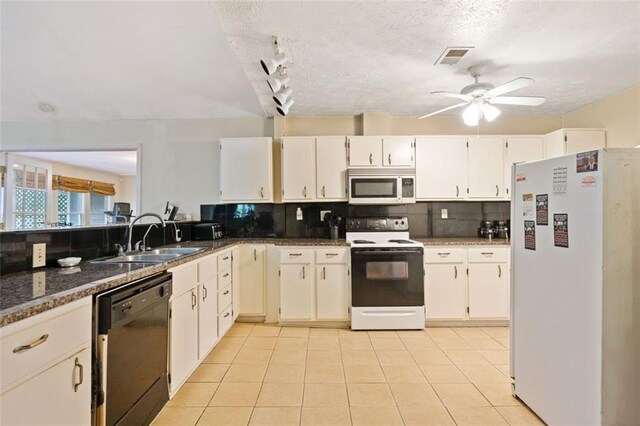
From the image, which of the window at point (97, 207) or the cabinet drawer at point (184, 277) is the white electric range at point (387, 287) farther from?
the window at point (97, 207)

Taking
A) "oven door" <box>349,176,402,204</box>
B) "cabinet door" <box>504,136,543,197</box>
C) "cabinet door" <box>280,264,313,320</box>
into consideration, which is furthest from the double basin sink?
"cabinet door" <box>504,136,543,197</box>

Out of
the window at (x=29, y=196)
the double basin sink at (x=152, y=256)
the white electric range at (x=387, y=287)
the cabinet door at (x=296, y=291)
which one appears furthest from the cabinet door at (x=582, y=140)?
the window at (x=29, y=196)

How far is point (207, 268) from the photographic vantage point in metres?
2.55

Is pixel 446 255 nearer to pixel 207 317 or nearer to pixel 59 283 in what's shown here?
pixel 207 317

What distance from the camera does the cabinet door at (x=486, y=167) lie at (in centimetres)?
365

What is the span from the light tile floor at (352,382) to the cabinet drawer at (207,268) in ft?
2.37

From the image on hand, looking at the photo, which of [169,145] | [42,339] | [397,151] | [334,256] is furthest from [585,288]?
[169,145]

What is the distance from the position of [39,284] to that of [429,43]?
9.12 ft

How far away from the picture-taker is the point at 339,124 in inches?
156

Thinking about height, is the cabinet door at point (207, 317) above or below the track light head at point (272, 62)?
below

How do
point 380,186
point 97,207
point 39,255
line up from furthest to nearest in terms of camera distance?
point 97,207 < point 380,186 < point 39,255

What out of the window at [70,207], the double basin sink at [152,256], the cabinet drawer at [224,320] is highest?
the window at [70,207]

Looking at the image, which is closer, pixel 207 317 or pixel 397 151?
pixel 207 317

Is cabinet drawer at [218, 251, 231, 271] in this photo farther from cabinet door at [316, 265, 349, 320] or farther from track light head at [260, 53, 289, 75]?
track light head at [260, 53, 289, 75]
